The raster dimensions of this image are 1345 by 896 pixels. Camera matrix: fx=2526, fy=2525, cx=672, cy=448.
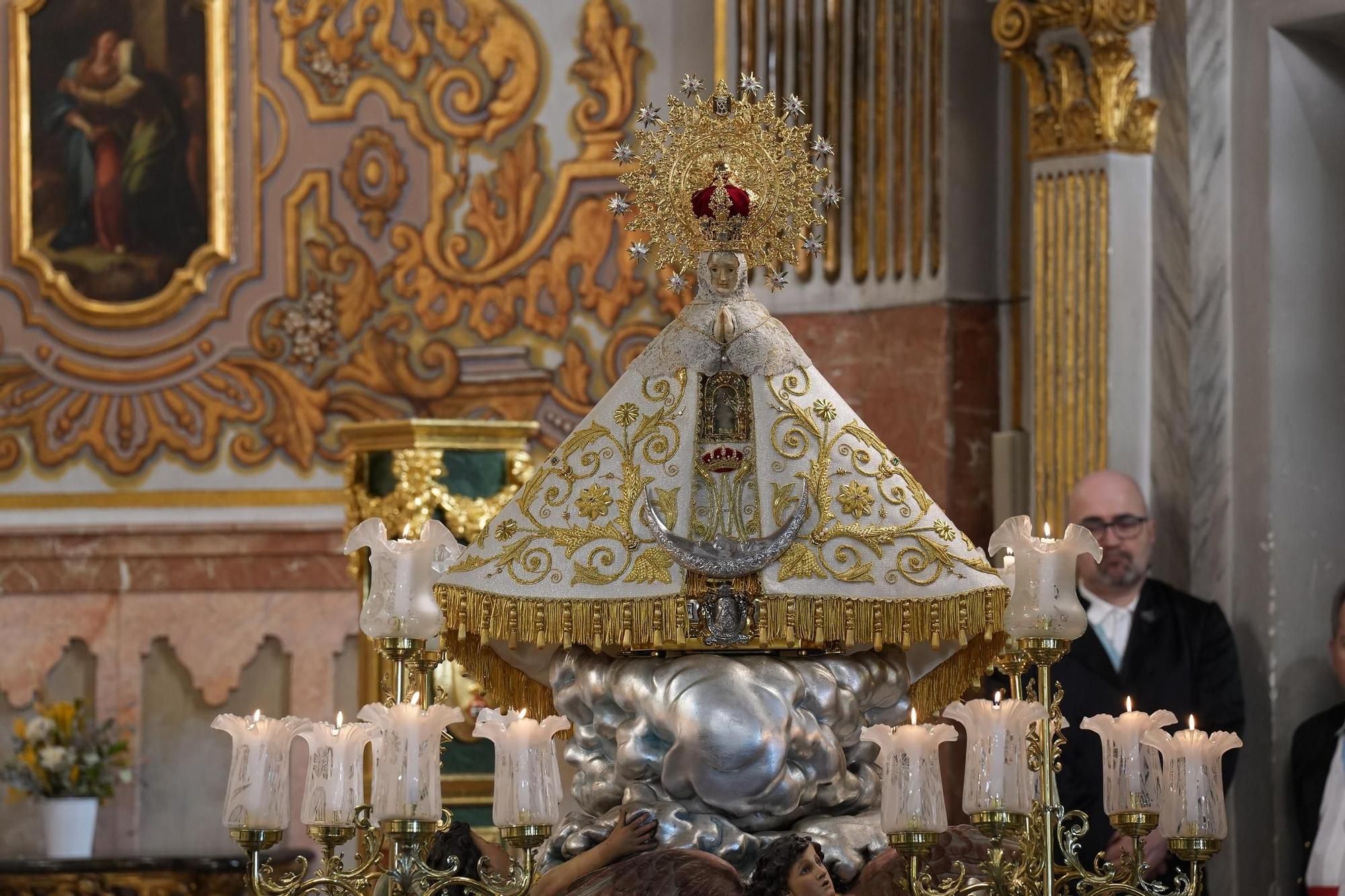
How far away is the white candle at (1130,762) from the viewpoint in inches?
173

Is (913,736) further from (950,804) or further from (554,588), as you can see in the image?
(950,804)

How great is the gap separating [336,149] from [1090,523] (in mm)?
3828

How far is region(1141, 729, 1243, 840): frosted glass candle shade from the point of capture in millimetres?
4277

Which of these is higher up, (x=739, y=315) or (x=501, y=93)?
(x=501, y=93)

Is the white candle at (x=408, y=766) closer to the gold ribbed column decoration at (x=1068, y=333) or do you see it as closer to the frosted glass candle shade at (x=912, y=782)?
the frosted glass candle shade at (x=912, y=782)

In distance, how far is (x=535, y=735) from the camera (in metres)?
4.25

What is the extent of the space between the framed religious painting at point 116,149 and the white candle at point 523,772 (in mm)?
5674

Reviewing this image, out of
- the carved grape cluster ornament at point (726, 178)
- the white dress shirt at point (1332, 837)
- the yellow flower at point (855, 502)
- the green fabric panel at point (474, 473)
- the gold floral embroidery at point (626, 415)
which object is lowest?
the white dress shirt at point (1332, 837)

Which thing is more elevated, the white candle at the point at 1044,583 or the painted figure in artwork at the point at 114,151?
the painted figure in artwork at the point at 114,151

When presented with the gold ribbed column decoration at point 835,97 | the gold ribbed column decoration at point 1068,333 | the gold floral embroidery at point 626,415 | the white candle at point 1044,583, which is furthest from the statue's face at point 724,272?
the gold ribbed column decoration at point 835,97

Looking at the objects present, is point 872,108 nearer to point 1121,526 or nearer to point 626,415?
point 1121,526

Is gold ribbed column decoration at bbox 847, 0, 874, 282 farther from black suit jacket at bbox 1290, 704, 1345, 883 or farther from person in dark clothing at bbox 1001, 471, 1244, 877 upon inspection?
black suit jacket at bbox 1290, 704, 1345, 883

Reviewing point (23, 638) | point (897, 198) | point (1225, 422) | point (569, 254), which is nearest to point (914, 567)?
point (1225, 422)

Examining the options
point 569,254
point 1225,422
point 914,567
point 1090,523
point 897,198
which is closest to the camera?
point 914,567
